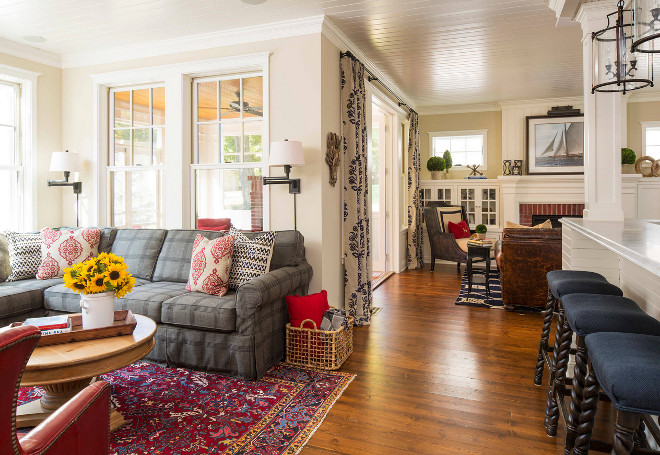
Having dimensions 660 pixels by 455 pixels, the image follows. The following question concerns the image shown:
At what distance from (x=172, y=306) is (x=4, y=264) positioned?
6.27 feet

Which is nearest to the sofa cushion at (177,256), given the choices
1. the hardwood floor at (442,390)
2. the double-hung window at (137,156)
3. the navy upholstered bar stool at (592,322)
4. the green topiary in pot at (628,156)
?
the double-hung window at (137,156)

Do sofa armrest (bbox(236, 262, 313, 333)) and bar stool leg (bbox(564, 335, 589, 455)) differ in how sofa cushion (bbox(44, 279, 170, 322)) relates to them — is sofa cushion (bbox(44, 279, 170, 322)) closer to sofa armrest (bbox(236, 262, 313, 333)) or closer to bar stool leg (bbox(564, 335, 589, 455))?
sofa armrest (bbox(236, 262, 313, 333))

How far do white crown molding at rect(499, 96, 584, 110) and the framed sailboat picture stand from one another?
0.73 ft

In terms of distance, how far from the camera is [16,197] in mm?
4531

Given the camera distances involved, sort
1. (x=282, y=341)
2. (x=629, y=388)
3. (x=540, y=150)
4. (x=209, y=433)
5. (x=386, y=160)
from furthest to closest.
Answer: (x=540, y=150)
(x=386, y=160)
(x=282, y=341)
(x=209, y=433)
(x=629, y=388)

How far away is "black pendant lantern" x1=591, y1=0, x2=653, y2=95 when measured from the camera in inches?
82.7

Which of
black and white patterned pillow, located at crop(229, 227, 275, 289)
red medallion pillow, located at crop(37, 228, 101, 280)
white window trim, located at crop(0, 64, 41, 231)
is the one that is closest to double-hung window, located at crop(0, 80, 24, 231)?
white window trim, located at crop(0, 64, 41, 231)

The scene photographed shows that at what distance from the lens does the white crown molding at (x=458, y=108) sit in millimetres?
7455

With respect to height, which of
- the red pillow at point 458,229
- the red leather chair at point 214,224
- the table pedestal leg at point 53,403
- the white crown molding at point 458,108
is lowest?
the table pedestal leg at point 53,403

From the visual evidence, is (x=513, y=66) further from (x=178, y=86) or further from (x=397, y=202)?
(x=178, y=86)

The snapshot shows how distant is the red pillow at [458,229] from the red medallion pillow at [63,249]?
5.11 m

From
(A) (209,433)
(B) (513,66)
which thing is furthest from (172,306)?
(B) (513,66)

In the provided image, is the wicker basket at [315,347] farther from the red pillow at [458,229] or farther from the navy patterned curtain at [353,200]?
the red pillow at [458,229]

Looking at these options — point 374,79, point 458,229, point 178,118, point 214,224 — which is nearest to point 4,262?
point 214,224
